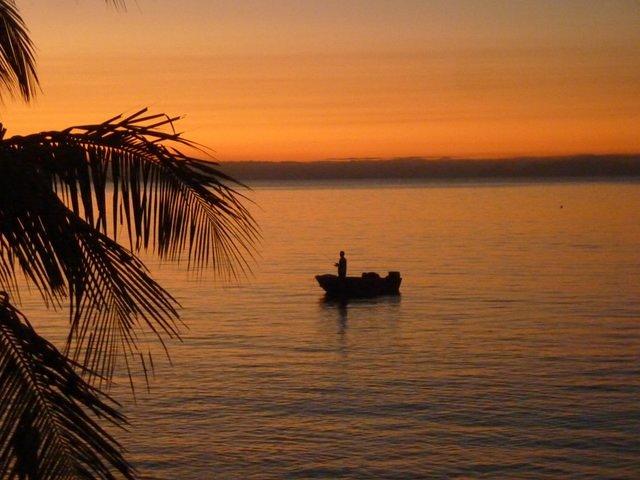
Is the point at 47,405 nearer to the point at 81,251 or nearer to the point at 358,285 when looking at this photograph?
the point at 81,251

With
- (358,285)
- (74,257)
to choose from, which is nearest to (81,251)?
(74,257)

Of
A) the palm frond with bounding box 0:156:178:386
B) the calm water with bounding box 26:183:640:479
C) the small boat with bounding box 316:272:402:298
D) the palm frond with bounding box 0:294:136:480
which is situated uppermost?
the palm frond with bounding box 0:156:178:386

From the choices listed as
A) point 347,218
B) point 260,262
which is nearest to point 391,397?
point 260,262

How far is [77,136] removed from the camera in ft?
15.5

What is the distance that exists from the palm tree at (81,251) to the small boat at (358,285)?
39387 millimetres

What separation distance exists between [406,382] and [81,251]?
913 inches

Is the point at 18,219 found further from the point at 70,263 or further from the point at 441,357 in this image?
the point at 441,357

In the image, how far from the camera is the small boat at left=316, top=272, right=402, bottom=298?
44.8m

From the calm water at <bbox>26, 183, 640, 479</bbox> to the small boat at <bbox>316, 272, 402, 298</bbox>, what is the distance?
0.74 metres

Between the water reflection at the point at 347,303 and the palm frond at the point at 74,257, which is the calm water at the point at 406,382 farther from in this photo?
the palm frond at the point at 74,257

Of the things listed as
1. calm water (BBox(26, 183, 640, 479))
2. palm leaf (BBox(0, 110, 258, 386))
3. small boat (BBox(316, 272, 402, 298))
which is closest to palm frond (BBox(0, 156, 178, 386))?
palm leaf (BBox(0, 110, 258, 386))

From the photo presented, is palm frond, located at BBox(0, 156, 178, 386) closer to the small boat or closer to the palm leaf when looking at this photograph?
the palm leaf

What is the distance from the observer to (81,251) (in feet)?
14.7

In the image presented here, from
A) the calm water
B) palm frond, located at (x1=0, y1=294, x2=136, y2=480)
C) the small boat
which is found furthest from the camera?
the small boat
